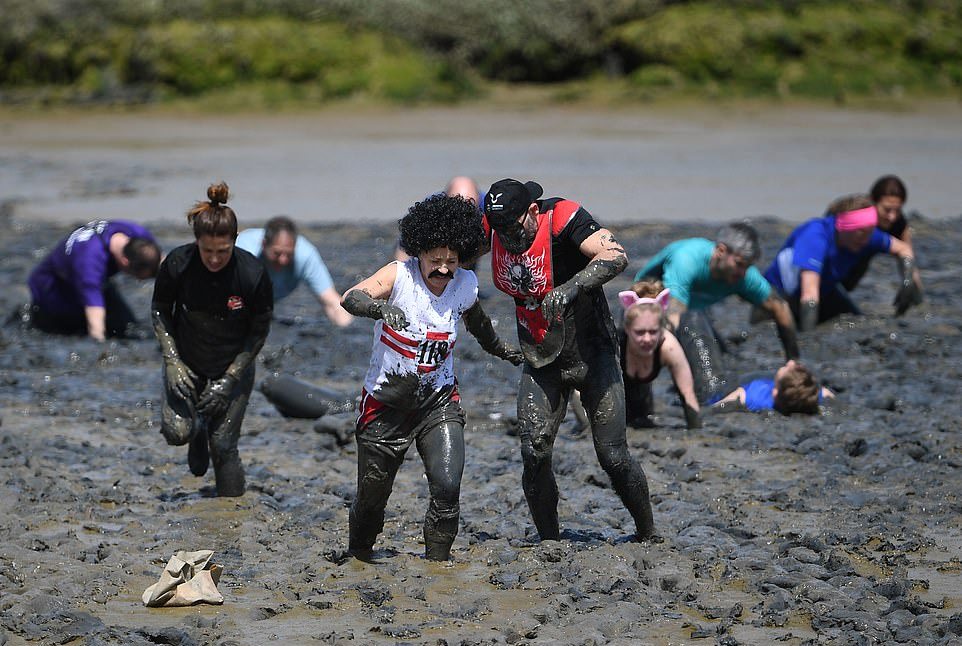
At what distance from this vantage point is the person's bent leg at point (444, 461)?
575 cm

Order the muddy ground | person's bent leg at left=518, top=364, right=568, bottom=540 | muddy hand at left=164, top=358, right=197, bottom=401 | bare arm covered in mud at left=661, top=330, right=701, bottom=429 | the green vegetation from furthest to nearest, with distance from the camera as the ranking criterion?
the green vegetation, bare arm covered in mud at left=661, top=330, right=701, bottom=429, muddy hand at left=164, top=358, right=197, bottom=401, person's bent leg at left=518, top=364, right=568, bottom=540, the muddy ground

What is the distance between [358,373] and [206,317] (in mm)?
3545

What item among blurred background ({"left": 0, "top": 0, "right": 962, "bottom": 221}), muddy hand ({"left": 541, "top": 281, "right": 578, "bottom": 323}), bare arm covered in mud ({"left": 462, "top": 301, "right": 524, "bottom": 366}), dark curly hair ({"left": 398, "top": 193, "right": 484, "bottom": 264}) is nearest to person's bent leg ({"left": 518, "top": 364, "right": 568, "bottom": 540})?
bare arm covered in mud ({"left": 462, "top": 301, "right": 524, "bottom": 366})

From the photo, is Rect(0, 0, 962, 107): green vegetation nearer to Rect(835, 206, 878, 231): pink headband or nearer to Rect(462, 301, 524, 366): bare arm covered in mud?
Rect(835, 206, 878, 231): pink headband

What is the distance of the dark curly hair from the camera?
5.52 metres

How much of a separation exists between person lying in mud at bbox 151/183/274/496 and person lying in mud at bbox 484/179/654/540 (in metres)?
1.35

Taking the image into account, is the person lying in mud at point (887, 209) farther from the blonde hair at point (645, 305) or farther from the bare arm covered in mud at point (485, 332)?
the bare arm covered in mud at point (485, 332)

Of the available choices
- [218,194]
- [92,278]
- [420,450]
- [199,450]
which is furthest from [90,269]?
[420,450]

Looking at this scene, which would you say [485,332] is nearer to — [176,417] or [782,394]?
[176,417]

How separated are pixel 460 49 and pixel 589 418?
70.5ft

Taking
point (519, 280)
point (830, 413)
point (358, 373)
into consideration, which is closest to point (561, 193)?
point (358, 373)

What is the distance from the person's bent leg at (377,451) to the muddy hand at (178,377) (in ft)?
4.08

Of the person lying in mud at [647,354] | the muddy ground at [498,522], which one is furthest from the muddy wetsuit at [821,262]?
the person lying in mud at [647,354]

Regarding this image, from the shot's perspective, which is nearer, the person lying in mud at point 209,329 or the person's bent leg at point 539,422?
the person's bent leg at point 539,422
